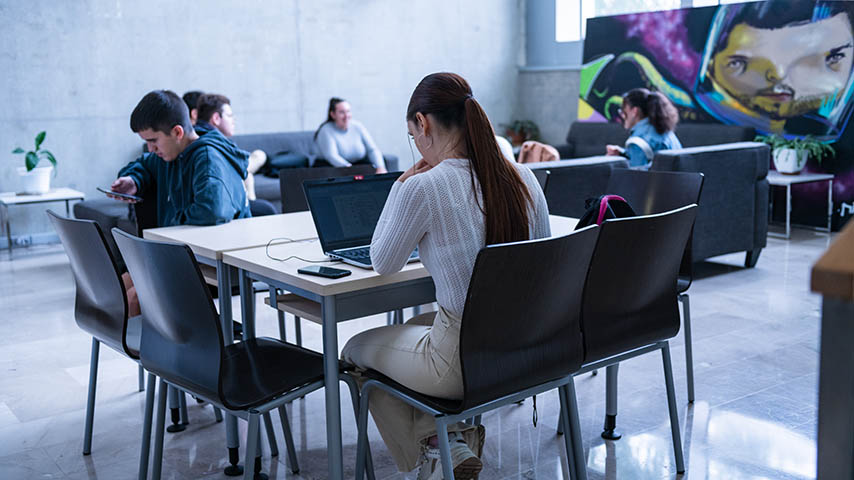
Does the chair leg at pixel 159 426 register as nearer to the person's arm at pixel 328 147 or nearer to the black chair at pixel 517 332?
the black chair at pixel 517 332

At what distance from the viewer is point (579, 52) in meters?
9.37

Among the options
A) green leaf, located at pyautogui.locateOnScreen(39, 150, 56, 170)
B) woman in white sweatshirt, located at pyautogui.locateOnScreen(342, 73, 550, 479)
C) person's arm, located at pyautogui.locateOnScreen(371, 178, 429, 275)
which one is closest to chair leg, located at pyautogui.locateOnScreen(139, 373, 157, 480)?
woman in white sweatshirt, located at pyautogui.locateOnScreen(342, 73, 550, 479)

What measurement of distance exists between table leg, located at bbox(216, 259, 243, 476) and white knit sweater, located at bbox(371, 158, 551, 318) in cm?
67

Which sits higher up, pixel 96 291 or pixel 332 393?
pixel 96 291

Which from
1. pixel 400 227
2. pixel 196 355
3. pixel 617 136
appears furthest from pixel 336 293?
pixel 617 136

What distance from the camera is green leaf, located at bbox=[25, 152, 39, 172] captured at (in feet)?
21.4

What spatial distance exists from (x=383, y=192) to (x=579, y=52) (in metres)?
7.15

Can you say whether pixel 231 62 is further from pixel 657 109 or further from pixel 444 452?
pixel 444 452

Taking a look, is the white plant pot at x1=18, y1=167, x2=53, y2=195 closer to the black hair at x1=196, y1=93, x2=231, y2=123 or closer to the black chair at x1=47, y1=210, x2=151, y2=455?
the black hair at x1=196, y1=93, x2=231, y2=123

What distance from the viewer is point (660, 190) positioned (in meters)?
3.39

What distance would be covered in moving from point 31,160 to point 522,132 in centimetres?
534

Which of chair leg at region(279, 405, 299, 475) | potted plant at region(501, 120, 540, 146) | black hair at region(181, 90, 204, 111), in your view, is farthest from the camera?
potted plant at region(501, 120, 540, 146)

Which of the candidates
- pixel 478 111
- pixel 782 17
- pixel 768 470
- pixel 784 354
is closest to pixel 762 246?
pixel 784 354

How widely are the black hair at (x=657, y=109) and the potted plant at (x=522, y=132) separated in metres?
4.27
